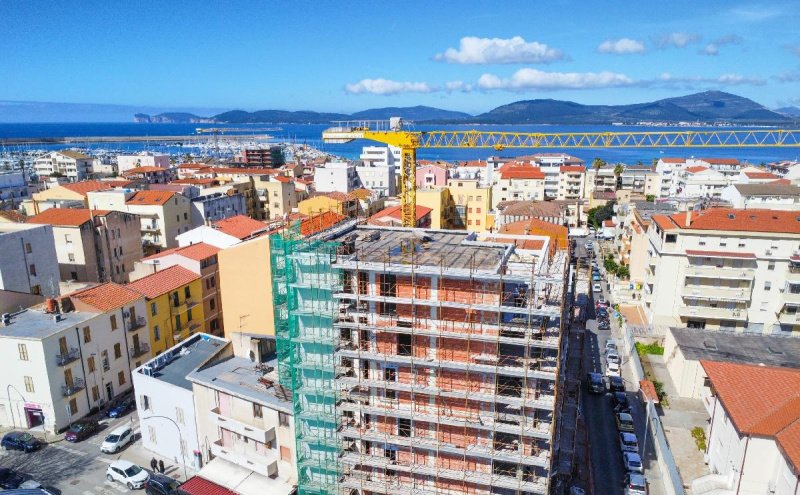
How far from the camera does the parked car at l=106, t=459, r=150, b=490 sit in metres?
27.0

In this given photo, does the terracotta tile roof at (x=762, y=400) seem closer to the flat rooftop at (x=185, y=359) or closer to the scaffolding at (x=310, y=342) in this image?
the scaffolding at (x=310, y=342)

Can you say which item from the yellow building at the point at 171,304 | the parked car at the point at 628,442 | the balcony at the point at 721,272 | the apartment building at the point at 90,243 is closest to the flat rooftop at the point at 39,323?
the yellow building at the point at 171,304

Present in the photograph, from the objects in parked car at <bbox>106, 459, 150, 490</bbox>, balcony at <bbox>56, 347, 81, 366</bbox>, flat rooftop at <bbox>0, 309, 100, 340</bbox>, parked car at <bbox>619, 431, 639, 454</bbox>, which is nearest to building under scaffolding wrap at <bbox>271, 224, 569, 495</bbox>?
parked car at <bbox>106, 459, 150, 490</bbox>

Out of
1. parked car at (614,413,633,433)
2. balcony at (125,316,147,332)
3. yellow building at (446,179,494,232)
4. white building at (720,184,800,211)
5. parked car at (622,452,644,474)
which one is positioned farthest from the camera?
yellow building at (446,179,494,232)

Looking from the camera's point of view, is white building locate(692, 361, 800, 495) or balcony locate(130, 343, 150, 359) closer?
white building locate(692, 361, 800, 495)

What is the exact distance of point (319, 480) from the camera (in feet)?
79.0

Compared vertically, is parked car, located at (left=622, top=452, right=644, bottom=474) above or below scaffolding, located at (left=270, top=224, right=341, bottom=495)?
below

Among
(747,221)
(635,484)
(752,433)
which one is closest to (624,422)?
(635,484)

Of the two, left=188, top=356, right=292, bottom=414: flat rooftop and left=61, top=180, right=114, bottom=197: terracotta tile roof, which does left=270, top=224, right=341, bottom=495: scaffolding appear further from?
left=61, top=180, right=114, bottom=197: terracotta tile roof

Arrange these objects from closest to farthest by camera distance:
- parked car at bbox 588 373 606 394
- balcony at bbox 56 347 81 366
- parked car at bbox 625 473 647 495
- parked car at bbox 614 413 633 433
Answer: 1. parked car at bbox 625 473 647 495
2. balcony at bbox 56 347 81 366
3. parked car at bbox 614 413 633 433
4. parked car at bbox 588 373 606 394

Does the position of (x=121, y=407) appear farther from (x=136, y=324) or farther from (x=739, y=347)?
(x=739, y=347)

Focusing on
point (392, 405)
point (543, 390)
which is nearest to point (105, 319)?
point (392, 405)

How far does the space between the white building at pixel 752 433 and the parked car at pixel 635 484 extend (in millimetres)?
2474

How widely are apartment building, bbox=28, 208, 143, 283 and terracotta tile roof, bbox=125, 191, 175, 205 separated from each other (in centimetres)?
678
